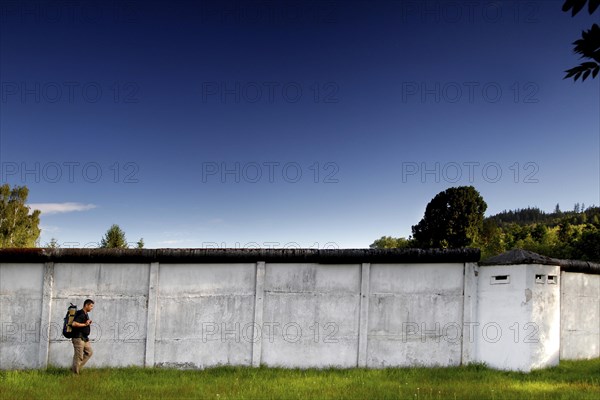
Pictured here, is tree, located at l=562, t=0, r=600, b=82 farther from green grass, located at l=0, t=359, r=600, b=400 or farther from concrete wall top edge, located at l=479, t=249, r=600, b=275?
concrete wall top edge, located at l=479, t=249, r=600, b=275

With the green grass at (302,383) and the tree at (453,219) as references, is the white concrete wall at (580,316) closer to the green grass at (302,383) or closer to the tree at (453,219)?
the green grass at (302,383)

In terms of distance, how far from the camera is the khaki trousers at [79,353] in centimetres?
1088

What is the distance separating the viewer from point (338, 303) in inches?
475

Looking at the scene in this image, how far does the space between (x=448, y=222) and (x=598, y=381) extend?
4206 centimetres

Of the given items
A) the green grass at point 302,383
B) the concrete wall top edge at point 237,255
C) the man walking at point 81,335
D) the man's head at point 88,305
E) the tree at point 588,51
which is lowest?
the green grass at point 302,383

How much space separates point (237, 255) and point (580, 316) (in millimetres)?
9984

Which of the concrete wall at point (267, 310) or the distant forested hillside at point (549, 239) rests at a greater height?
the distant forested hillside at point (549, 239)

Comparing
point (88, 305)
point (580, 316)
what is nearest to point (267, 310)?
point (88, 305)

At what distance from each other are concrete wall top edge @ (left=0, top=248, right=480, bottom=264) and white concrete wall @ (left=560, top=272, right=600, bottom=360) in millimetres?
3670

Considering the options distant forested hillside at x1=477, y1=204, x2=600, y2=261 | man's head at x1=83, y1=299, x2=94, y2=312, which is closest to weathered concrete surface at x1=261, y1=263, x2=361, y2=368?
man's head at x1=83, y1=299, x2=94, y2=312

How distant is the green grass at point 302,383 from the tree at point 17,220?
4490 centimetres

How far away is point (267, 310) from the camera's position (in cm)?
1201

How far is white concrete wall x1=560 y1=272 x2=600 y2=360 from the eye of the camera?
13.4m

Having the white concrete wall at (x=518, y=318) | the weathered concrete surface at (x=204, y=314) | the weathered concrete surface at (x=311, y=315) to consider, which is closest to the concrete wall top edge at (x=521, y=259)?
the white concrete wall at (x=518, y=318)
